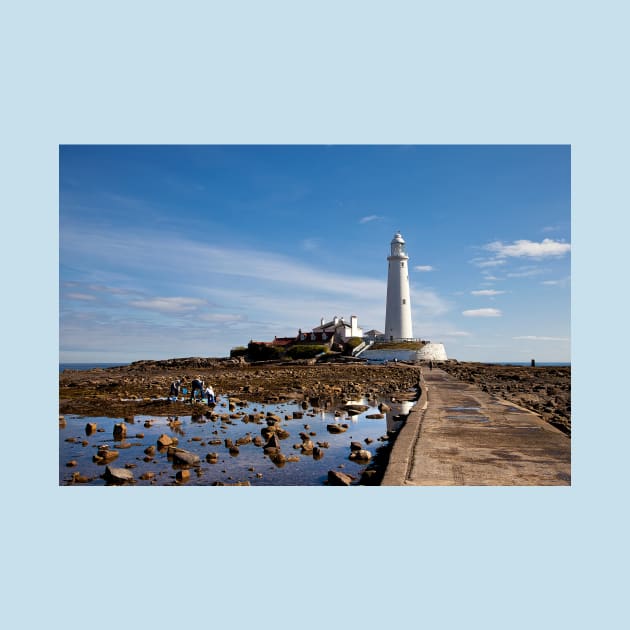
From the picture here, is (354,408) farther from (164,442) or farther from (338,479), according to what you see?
(338,479)

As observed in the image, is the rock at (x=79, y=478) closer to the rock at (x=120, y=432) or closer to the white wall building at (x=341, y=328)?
the rock at (x=120, y=432)

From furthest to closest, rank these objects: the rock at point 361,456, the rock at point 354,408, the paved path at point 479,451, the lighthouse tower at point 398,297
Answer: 1. the lighthouse tower at point 398,297
2. the rock at point 354,408
3. the rock at point 361,456
4. the paved path at point 479,451

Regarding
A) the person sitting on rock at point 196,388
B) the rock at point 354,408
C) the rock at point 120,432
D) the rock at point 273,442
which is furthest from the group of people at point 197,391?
the rock at point 273,442

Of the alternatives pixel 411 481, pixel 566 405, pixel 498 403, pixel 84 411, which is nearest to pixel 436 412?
pixel 498 403

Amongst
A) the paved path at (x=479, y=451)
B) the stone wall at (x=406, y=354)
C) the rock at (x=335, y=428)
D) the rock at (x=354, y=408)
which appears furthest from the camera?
the stone wall at (x=406, y=354)

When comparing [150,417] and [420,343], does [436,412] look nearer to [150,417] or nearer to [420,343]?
[150,417]

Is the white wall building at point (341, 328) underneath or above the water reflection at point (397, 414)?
above

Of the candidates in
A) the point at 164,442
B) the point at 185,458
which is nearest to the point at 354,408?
the point at 164,442

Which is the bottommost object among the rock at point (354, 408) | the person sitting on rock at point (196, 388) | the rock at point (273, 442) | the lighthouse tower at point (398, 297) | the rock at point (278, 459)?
the rock at point (354, 408)
